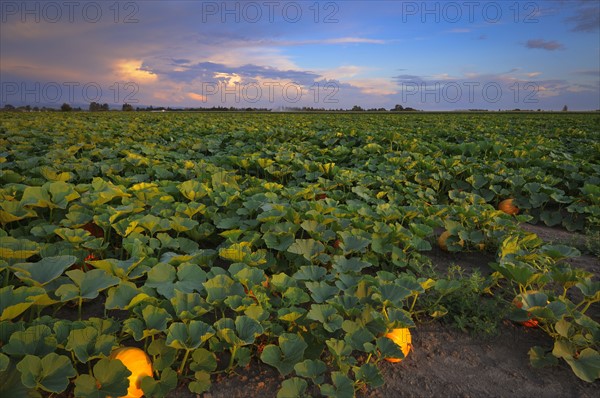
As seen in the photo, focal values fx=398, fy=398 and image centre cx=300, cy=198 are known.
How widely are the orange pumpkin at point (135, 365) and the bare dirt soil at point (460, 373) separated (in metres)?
0.19

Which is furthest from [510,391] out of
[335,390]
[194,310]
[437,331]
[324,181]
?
[324,181]

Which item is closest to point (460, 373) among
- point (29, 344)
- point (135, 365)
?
point (135, 365)

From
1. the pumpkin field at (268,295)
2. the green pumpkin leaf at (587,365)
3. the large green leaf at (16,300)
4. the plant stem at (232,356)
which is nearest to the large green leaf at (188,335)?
the pumpkin field at (268,295)

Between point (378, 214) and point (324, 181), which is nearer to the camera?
point (378, 214)

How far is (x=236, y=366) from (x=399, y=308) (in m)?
0.95

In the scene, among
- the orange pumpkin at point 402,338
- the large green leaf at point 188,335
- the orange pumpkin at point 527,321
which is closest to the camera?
the large green leaf at point 188,335

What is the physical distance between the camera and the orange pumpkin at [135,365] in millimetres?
1853

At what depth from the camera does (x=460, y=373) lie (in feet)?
7.11

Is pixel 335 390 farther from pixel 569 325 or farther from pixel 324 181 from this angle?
pixel 324 181

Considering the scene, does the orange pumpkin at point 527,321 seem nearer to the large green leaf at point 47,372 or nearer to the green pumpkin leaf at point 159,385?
the green pumpkin leaf at point 159,385

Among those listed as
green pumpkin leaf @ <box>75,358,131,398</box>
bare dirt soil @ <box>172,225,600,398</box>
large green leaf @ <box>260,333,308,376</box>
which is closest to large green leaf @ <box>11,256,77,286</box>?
green pumpkin leaf @ <box>75,358,131,398</box>

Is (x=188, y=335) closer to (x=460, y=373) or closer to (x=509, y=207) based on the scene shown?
(x=460, y=373)

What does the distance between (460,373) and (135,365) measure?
1689 mm

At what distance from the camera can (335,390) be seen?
1834 millimetres
